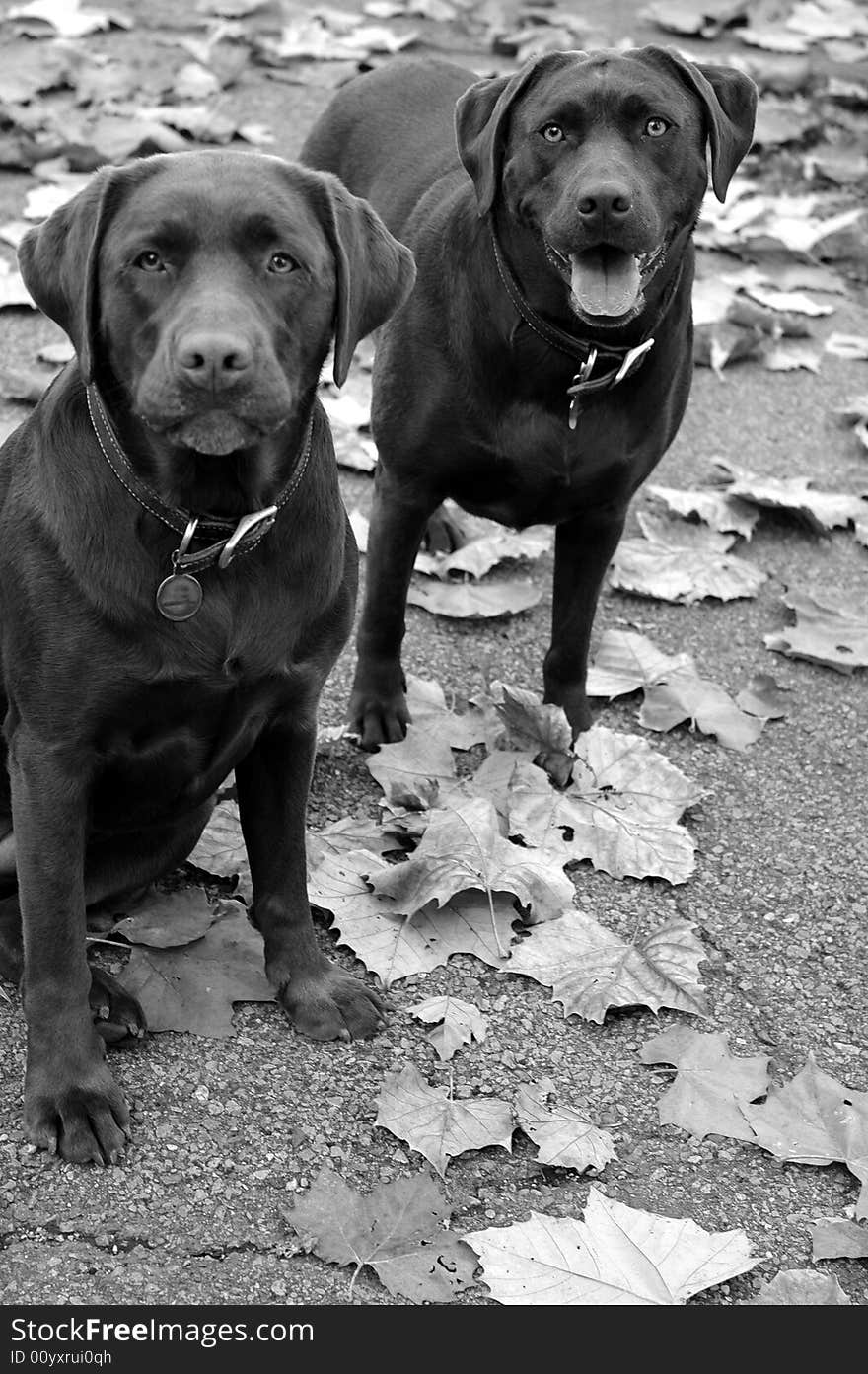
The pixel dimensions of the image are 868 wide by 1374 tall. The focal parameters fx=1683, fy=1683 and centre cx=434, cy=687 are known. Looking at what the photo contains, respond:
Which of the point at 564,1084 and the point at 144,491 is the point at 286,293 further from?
the point at 564,1084

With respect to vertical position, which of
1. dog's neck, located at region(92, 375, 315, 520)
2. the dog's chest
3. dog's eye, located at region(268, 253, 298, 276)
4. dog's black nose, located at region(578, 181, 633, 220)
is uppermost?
dog's eye, located at region(268, 253, 298, 276)

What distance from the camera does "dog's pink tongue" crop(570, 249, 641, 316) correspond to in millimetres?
3699

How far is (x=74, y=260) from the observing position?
2.81 m

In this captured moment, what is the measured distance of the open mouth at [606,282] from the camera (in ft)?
12.1

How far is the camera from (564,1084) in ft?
10.9

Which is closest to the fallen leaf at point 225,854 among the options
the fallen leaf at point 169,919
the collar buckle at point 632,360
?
the fallen leaf at point 169,919

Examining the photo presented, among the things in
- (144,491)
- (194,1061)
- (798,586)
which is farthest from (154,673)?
(798,586)

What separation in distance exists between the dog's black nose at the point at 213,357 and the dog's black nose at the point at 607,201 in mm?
1215

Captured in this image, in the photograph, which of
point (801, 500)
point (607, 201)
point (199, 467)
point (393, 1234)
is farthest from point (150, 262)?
point (801, 500)

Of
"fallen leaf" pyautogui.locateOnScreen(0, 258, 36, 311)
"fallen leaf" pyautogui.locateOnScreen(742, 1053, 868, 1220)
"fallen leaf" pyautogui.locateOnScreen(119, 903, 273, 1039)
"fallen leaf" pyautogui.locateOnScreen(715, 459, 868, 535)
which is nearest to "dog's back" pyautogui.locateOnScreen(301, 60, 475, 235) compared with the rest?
"fallen leaf" pyautogui.locateOnScreen(0, 258, 36, 311)

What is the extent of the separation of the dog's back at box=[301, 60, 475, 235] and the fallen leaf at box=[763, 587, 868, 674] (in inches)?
64.8

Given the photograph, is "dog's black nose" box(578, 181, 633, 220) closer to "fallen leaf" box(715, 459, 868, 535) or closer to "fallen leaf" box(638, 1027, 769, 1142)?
"fallen leaf" box(638, 1027, 769, 1142)

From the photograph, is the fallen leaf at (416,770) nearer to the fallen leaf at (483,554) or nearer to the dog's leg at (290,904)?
the dog's leg at (290,904)

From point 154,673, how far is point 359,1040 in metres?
0.97
